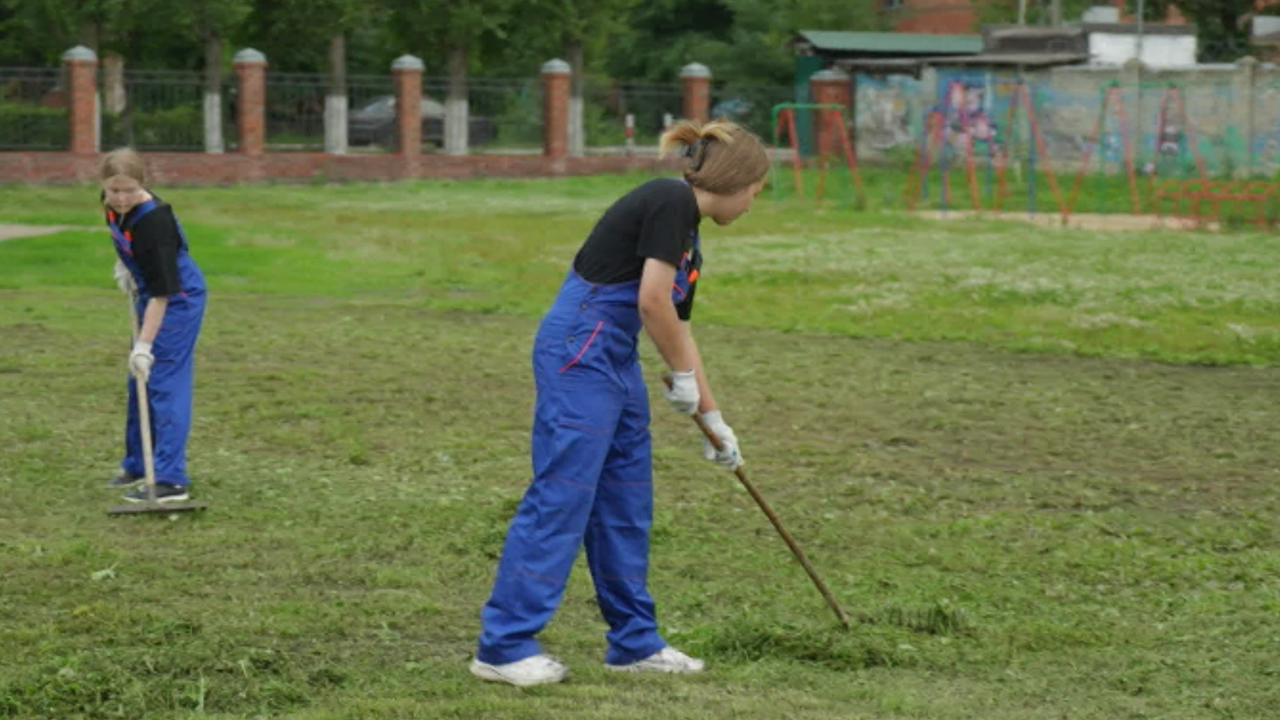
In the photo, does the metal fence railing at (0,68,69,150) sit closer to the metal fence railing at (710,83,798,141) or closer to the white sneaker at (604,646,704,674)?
the metal fence railing at (710,83,798,141)

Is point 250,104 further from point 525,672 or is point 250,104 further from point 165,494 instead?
point 525,672

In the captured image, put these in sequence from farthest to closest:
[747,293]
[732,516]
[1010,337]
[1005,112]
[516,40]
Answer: [516,40], [1005,112], [747,293], [1010,337], [732,516]

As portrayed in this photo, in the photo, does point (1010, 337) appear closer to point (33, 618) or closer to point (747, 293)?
point (747, 293)

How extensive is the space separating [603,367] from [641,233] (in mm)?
418

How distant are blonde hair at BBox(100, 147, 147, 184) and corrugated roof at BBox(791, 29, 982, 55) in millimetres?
41937

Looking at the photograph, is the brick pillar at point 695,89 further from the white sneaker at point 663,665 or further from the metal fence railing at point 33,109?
the white sneaker at point 663,665

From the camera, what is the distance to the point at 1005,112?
41406mm

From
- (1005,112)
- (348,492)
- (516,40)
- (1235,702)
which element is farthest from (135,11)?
(1235,702)

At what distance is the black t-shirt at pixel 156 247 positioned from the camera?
8.42 meters

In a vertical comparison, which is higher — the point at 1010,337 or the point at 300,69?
the point at 300,69

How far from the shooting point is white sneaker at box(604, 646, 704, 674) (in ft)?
18.9

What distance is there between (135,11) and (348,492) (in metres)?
32.0

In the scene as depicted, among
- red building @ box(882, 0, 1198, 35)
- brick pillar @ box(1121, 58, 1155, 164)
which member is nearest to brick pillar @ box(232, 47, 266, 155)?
brick pillar @ box(1121, 58, 1155, 164)

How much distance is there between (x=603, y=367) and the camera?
5535 millimetres
